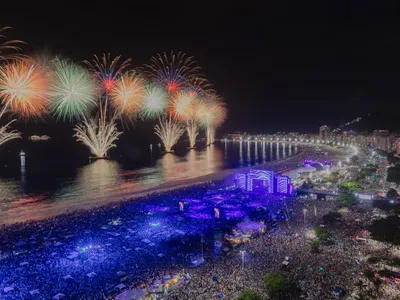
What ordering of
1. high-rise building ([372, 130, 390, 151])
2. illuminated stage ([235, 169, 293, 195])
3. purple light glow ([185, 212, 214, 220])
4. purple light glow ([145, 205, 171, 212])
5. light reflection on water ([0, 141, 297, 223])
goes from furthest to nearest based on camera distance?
1. high-rise building ([372, 130, 390, 151])
2. illuminated stage ([235, 169, 293, 195])
3. light reflection on water ([0, 141, 297, 223])
4. purple light glow ([145, 205, 171, 212])
5. purple light glow ([185, 212, 214, 220])

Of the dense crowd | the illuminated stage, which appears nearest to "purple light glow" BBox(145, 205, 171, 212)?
the dense crowd

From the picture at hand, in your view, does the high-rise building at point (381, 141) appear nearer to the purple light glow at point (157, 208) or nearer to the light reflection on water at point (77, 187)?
the light reflection on water at point (77, 187)

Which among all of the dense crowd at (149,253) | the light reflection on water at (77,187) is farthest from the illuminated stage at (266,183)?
the light reflection on water at (77,187)

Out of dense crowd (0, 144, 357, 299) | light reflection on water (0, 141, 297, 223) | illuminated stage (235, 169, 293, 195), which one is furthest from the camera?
illuminated stage (235, 169, 293, 195)

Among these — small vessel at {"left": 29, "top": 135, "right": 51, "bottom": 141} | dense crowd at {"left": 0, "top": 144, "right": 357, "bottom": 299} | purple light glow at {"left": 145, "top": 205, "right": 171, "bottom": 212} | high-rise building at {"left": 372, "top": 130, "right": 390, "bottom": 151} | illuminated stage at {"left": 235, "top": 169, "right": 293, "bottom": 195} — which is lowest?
dense crowd at {"left": 0, "top": 144, "right": 357, "bottom": 299}

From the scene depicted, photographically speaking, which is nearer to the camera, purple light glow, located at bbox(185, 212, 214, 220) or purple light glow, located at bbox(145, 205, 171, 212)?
purple light glow, located at bbox(185, 212, 214, 220)

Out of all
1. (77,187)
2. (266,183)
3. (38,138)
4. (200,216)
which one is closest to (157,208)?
(200,216)

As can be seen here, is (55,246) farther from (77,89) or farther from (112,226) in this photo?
(77,89)

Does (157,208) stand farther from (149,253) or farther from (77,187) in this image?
(77,187)

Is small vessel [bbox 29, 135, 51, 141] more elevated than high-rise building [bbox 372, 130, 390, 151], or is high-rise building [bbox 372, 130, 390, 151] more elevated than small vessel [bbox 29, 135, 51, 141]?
small vessel [bbox 29, 135, 51, 141]

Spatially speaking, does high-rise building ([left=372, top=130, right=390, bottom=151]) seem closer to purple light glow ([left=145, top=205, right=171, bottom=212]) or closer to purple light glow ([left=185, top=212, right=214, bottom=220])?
purple light glow ([left=185, top=212, right=214, bottom=220])

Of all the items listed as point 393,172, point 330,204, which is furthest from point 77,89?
point 393,172
